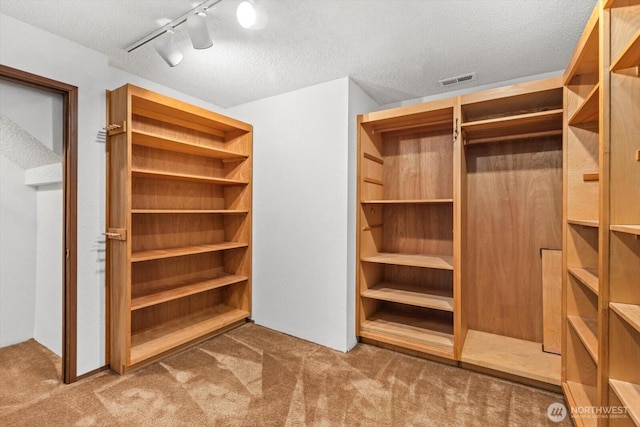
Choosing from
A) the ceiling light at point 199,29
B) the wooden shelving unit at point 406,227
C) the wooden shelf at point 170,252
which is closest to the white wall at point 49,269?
the wooden shelf at point 170,252

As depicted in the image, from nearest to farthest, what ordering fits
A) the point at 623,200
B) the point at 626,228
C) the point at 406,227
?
the point at 626,228
the point at 623,200
the point at 406,227

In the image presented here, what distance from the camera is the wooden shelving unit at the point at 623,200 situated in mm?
1190

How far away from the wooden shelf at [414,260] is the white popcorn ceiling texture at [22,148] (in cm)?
263

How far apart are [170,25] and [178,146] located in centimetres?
110

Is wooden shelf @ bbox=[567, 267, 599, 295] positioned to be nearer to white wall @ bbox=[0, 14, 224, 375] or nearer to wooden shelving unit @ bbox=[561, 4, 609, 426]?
wooden shelving unit @ bbox=[561, 4, 609, 426]

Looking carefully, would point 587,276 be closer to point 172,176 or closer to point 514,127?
point 514,127

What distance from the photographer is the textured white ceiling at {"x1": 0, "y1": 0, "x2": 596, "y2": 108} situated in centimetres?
170

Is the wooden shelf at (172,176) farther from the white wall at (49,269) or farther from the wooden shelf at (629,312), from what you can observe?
the wooden shelf at (629,312)

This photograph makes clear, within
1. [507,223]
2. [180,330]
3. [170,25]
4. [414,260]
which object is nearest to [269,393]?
[180,330]

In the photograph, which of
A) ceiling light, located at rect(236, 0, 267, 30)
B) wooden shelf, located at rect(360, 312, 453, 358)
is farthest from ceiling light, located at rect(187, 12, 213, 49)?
wooden shelf, located at rect(360, 312, 453, 358)

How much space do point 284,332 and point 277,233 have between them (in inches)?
38.2

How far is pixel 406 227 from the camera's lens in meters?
3.00

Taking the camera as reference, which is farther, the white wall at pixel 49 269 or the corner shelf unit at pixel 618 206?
the white wall at pixel 49 269

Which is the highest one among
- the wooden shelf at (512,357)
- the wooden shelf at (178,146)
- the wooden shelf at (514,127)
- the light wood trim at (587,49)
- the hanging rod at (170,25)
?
the hanging rod at (170,25)
